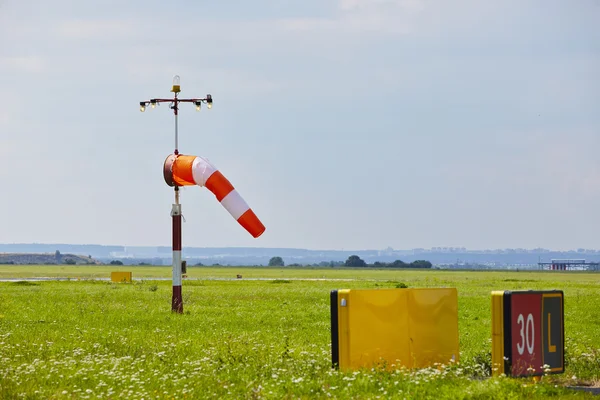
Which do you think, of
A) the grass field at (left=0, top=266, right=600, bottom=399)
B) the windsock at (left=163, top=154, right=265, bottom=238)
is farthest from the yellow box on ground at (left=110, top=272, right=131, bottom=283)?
the windsock at (left=163, top=154, right=265, bottom=238)

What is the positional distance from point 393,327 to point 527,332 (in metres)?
2.30

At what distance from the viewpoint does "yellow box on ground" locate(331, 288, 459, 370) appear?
14.8 m

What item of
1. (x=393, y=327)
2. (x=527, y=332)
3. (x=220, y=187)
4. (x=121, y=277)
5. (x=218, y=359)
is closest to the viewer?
(x=527, y=332)

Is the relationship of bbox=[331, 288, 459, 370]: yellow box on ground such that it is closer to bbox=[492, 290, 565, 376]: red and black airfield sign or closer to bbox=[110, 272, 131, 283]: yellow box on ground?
bbox=[492, 290, 565, 376]: red and black airfield sign

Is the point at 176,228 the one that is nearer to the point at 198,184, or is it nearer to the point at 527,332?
the point at 198,184

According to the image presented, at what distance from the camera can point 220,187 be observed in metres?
29.1

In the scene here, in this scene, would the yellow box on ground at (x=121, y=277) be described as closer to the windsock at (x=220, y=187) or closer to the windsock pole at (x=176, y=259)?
the windsock pole at (x=176, y=259)

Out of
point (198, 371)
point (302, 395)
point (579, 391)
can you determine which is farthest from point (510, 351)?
point (198, 371)

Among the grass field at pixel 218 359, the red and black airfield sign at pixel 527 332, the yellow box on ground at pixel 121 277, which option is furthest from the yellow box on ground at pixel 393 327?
the yellow box on ground at pixel 121 277

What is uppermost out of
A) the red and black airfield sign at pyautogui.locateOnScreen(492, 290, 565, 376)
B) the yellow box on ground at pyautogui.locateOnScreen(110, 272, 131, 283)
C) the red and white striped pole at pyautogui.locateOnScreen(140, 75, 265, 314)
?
the red and white striped pole at pyautogui.locateOnScreen(140, 75, 265, 314)

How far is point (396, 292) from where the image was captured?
15.3 metres

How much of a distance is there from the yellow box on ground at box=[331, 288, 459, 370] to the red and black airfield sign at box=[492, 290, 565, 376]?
57.2 inches

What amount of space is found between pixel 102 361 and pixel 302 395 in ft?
16.4

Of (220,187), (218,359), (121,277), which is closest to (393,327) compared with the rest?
(218,359)
